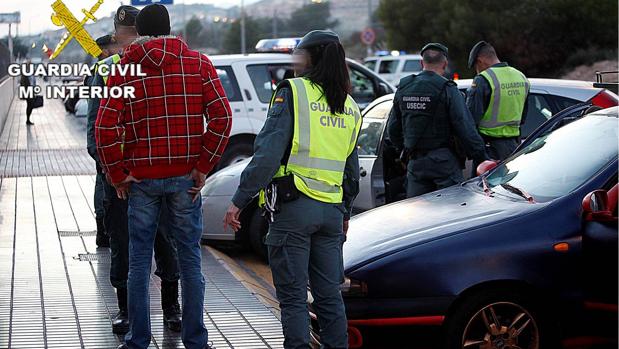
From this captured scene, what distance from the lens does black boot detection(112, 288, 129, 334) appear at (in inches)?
243

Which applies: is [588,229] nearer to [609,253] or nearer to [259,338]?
[609,253]

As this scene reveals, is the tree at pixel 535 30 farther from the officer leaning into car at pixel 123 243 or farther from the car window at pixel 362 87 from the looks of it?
the officer leaning into car at pixel 123 243

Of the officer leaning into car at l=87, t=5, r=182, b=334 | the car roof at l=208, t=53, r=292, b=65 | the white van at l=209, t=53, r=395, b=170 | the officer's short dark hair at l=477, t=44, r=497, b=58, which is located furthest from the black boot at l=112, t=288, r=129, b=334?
the car roof at l=208, t=53, r=292, b=65

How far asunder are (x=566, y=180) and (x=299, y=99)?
1893mm

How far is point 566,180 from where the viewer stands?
6.07 m

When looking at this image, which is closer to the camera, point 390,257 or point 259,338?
point 390,257

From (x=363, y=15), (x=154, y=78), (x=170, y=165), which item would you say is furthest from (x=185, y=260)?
(x=363, y=15)

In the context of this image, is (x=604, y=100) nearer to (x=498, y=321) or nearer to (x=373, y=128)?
(x=373, y=128)

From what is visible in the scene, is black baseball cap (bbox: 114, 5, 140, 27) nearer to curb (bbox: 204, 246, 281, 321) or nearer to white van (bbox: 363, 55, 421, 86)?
curb (bbox: 204, 246, 281, 321)

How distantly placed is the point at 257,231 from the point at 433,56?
2.36m

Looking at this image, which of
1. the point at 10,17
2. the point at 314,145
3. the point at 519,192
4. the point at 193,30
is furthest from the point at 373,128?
the point at 193,30

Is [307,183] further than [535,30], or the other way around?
[535,30]

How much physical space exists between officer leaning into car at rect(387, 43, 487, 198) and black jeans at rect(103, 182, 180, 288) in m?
2.49

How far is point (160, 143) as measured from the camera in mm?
5285
